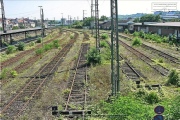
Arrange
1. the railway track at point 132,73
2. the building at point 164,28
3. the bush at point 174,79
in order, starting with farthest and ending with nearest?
the building at point 164,28, the railway track at point 132,73, the bush at point 174,79

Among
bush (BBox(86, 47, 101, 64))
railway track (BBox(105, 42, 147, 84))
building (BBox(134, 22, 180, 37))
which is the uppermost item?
building (BBox(134, 22, 180, 37))

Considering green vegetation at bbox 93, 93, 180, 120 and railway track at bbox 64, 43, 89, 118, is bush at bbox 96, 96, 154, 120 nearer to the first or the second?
green vegetation at bbox 93, 93, 180, 120

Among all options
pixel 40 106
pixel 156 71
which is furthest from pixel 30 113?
pixel 156 71

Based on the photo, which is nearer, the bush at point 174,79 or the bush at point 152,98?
the bush at point 152,98

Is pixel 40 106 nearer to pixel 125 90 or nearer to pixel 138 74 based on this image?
pixel 125 90

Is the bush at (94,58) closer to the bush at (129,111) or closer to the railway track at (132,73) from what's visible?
the railway track at (132,73)

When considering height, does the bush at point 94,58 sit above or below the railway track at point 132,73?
above

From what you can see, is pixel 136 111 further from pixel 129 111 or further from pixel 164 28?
pixel 164 28

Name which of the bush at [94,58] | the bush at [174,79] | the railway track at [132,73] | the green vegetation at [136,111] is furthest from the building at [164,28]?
the green vegetation at [136,111]

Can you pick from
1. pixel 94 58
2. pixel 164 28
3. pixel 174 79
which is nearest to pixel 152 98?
pixel 174 79

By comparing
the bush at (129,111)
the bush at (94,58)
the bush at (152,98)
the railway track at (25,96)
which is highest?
the bush at (94,58)

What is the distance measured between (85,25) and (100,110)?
116 m

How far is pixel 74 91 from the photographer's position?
1502 centimetres

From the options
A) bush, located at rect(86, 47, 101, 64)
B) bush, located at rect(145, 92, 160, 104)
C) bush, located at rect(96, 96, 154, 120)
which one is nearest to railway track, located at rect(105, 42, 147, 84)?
bush, located at rect(86, 47, 101, 64)
